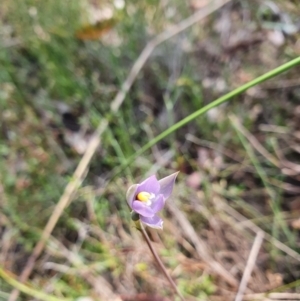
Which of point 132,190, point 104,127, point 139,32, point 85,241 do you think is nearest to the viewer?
point 132,190

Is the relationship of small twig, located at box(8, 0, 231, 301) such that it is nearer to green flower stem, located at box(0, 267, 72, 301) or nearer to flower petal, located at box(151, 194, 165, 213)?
green flower stem, located at box(0, 267, 72, 301)

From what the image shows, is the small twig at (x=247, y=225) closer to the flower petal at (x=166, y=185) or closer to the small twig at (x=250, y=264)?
the small twig at (x=250, y=264)

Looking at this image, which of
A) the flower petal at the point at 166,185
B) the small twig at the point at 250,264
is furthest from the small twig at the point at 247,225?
the flower petal at the point at 166,185

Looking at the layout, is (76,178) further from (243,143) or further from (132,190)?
(132,190)

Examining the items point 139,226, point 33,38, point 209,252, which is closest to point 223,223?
point 209,252

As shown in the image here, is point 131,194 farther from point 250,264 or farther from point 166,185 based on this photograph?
point 250,264

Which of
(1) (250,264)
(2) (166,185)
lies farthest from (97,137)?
(2) (166,185)
